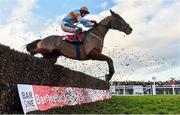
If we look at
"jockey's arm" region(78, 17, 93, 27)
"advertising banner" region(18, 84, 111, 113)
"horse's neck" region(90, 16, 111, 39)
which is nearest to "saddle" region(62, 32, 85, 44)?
"jockey's arm" region(78, 17, 93, 27)

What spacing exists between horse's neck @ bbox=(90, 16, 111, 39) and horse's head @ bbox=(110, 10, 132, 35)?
0.15 meters

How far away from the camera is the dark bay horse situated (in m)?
11.8

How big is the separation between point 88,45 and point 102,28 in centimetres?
98

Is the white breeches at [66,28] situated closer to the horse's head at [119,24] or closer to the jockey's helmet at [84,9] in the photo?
the jockey's helmet at [84,9]

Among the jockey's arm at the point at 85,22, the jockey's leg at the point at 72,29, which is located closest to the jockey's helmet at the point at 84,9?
the jockey's arm at the point at 85,22

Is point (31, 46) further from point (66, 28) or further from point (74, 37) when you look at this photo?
point (74, 37)

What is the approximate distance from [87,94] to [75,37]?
4.40 meters

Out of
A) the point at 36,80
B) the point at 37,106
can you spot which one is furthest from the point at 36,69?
A: the point at 37,106

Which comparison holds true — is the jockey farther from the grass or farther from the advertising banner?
the grass

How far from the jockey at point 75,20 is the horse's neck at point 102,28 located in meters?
0.34

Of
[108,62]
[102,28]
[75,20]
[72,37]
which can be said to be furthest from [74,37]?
[108,62]

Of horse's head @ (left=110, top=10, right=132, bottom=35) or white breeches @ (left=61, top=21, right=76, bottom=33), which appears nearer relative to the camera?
white breeches @ (left=61, top=21, right=76, bottom=33)

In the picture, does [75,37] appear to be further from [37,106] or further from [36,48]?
[37,106]

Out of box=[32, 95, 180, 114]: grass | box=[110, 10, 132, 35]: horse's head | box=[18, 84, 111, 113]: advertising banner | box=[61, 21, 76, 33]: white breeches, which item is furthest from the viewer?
box=[110, 10, 132, 35]: horse's head
